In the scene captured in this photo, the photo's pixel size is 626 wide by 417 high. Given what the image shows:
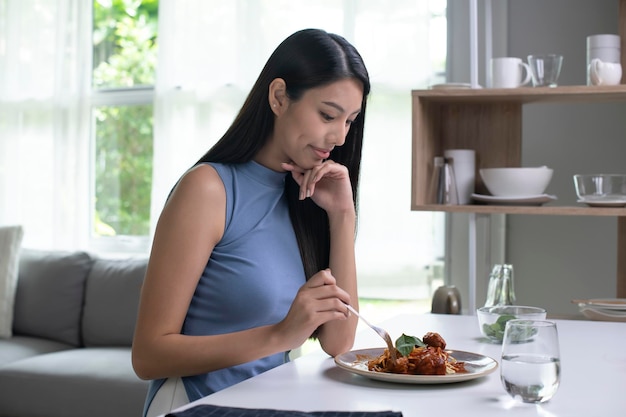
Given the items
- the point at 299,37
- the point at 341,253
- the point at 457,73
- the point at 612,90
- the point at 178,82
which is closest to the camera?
the point at 299,37

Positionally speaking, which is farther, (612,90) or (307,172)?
(612,90)

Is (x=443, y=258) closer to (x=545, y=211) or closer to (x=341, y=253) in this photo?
(x=545, y=211)

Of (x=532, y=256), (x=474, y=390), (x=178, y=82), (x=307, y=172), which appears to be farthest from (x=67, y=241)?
(x=474, y=390)

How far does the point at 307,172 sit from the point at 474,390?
59cm

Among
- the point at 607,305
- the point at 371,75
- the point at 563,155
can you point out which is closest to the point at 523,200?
the point at 607,305

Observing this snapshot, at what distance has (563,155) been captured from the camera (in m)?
3.11

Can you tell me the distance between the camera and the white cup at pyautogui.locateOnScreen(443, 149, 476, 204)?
8.83 feet

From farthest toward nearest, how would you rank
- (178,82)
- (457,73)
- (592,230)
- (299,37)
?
(178,82) → (457,73) → (592,230) → (299,37)

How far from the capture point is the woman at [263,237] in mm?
1427

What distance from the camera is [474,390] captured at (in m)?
1.20

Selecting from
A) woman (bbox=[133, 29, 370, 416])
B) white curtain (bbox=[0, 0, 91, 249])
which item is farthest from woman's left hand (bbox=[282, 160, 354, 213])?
white curtain (bbox=[0, 0, 91, 249])

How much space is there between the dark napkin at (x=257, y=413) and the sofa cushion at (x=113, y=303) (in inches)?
99.9

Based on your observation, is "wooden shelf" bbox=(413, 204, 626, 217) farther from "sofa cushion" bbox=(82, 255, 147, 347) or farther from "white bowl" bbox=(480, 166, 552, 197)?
"sofa cushion" bbox=(82, 255, 147, 347)

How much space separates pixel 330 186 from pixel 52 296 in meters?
2.30
